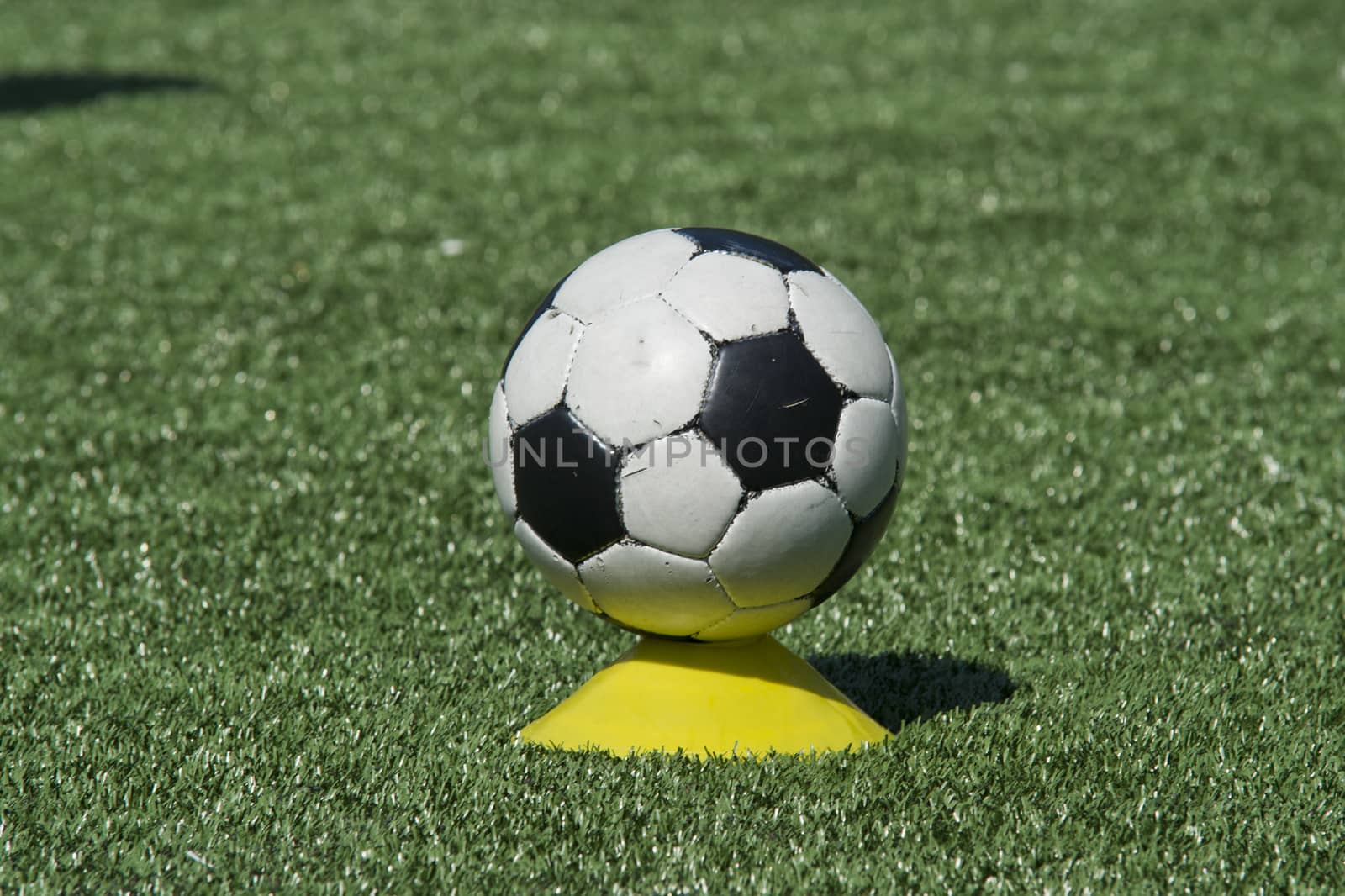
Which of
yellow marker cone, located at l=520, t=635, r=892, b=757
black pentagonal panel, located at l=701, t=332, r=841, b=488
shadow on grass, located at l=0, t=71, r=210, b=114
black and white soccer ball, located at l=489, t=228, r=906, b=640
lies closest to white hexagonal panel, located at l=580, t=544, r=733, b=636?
black and white soccer ball, located at l=489, t=228, r=906, b=640

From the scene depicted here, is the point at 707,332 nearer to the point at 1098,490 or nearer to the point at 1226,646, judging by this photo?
the point at 1226,646

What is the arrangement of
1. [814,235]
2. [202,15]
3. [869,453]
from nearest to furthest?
[869,453] → [814,235] → [202,15]

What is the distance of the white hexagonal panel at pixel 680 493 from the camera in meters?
4.25

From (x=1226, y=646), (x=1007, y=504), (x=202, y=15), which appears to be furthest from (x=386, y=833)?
(x=202, y=15)

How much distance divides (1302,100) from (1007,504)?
9.37m

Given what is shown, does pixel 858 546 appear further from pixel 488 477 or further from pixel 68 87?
pixel 68 87

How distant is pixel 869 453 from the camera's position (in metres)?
4.45

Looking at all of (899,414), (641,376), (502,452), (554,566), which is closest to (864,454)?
(899,414)

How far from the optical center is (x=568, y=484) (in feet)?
14.4

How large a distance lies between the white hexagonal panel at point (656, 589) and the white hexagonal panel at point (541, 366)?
509 millimetres

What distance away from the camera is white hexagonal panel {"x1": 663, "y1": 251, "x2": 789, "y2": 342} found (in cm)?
435

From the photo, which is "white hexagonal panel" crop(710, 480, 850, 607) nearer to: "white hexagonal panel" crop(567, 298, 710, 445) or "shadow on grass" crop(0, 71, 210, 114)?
"white hexagonal panel" crop(567, 298, 710, 445)

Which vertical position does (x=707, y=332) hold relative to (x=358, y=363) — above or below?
above

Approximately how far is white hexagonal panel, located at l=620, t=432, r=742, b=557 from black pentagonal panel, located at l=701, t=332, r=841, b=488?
6 centimetres
